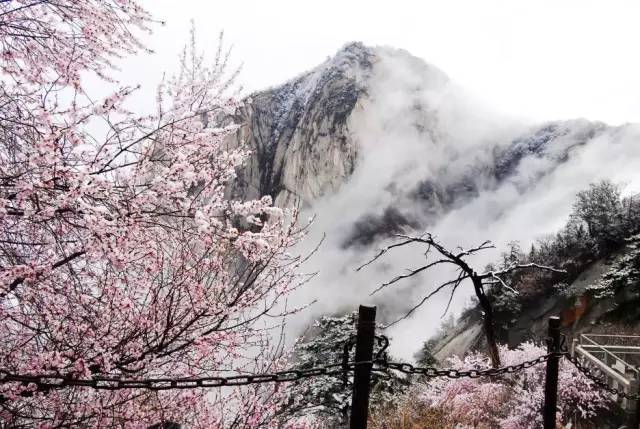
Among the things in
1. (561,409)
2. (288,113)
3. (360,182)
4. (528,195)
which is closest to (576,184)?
(528,195)

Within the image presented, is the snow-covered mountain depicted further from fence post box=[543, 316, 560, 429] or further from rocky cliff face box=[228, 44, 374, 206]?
fence post box=[543, 316, 560, 429]

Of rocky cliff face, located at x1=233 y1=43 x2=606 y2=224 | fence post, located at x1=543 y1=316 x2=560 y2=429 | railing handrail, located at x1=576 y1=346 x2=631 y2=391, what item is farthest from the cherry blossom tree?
rocky cliff face, located at x1=233 y1=43 x2=606 y2=224

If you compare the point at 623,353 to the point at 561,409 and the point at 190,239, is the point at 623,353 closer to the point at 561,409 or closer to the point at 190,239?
the point at 561,409

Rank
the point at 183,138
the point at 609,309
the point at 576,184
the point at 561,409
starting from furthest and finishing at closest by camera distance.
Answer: the point at 576,184
the point at 609,309
the point at 561,409
the point at 183,138

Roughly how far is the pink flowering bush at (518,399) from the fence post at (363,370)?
6854 millimetres

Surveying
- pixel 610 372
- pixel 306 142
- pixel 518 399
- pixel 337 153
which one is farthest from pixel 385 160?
pixel 518 399

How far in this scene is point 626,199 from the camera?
20.2m

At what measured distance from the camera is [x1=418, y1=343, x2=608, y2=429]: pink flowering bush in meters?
8.02

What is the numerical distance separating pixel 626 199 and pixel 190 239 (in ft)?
73.8

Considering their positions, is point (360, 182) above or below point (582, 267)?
above

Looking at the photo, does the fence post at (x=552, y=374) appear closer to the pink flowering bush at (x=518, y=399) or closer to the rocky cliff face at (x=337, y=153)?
the pink flowering bush at (x=518, y=399)

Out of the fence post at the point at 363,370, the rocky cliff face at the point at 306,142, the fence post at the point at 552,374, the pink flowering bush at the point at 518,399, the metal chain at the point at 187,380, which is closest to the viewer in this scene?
the metal chain at the point at 187,380

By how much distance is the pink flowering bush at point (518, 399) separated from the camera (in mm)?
8016

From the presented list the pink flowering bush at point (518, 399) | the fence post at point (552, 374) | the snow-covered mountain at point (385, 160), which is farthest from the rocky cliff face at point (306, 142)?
the fence post at point (552, 374)
